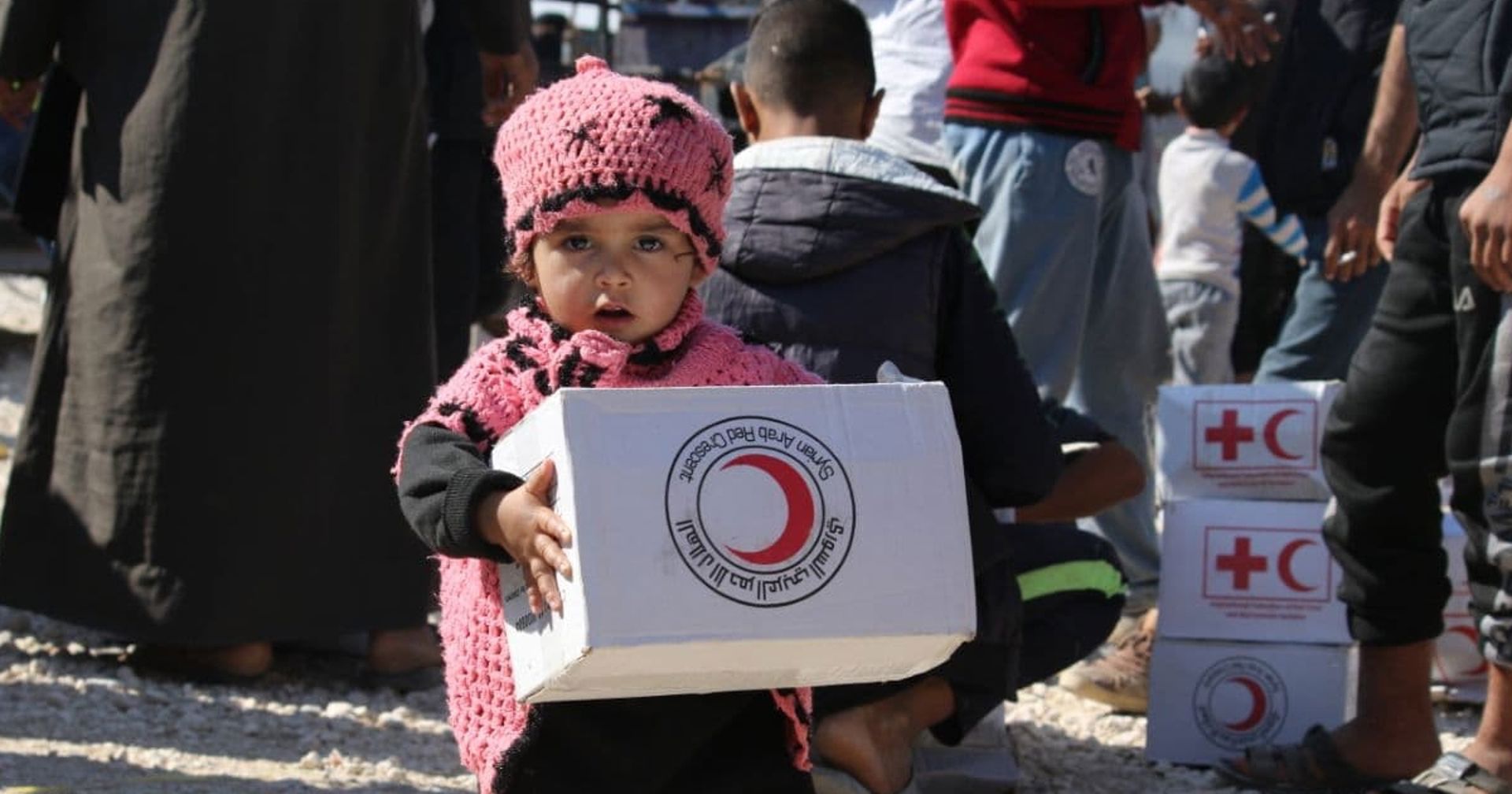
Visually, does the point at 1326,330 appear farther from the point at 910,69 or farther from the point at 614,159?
the point at 614,159

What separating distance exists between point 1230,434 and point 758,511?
269cm

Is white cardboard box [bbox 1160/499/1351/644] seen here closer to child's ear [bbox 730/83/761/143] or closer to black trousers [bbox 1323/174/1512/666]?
black trousers [bbox 1323/174/1512/666]

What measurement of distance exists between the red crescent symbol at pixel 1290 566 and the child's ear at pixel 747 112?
144 cm

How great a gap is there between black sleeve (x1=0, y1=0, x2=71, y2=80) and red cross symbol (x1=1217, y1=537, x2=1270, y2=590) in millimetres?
2563

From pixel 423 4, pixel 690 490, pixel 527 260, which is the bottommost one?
pixel 690 490

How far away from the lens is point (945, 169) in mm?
4770

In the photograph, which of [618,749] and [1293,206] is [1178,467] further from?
[618,749]

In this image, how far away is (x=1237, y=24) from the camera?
5215 mm

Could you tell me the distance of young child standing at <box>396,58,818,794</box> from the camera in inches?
99.1

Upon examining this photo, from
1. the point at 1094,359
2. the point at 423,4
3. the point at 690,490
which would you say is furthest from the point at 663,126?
the point at 1094,359

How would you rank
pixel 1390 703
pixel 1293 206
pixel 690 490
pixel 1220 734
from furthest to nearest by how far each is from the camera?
pixel 1293 206 → pixel 1220 734 → pixel 1390 703 → pixel 690 490

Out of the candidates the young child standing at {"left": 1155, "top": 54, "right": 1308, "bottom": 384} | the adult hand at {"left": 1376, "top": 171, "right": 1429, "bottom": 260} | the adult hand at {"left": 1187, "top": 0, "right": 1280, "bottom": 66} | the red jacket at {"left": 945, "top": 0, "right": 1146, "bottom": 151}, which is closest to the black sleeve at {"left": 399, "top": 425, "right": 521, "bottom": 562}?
the adult hand at {"left": 1376, "top": 171, "right": 1429, "bottom": 260}

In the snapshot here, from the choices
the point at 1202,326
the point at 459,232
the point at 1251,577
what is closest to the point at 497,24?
the point at 459,232

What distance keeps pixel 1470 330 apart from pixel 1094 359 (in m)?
1.87
